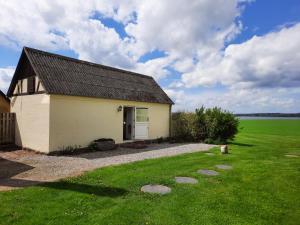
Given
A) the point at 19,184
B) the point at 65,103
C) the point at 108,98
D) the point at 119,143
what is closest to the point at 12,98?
the point at 65,103

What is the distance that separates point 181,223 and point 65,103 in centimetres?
866

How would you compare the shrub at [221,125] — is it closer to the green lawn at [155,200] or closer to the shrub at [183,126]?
the shrub at [183,126]

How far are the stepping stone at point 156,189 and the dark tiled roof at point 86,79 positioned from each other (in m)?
6.80

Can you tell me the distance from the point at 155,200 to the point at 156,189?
0.74 m

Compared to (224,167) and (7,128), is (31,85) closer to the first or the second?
(7,128)

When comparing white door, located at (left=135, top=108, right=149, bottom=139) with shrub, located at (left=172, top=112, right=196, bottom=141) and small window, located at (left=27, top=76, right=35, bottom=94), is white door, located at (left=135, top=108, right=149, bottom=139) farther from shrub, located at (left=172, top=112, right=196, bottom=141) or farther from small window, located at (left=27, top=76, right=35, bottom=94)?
small window, located at (left=27, top=76, right=35, bottom=94)

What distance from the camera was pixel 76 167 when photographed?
821 cm

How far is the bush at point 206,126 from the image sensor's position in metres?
16.4

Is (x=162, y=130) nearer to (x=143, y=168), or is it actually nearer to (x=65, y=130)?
(x=65, y=130)

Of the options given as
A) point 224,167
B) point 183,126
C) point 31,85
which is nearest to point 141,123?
point 183,126

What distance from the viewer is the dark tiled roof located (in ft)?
36.5

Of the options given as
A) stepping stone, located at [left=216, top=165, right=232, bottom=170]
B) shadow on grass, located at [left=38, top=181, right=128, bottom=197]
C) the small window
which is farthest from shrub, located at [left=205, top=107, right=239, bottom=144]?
shadow on grass, located at [left=38, top=181, right=128, bottom=197]

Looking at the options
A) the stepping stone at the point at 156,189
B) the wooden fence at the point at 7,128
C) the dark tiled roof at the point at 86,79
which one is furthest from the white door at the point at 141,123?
the stepping stone at the point at 156,189

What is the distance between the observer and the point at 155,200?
17.0 feet
